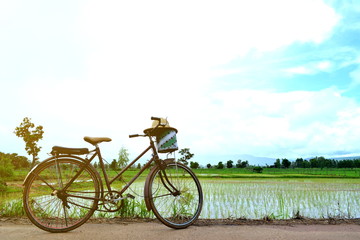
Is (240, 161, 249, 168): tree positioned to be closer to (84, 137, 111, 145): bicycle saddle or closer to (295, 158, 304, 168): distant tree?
(295, 158, 304, 168): distant tree

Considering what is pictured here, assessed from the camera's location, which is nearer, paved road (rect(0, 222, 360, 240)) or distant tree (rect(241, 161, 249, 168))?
paved road (rect(0, 222, 360, 240))

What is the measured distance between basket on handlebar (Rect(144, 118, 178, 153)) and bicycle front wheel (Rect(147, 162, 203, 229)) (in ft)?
0.80

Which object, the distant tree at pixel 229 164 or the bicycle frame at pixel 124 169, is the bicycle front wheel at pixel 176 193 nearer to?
the bicycle frame at pixel 124 169

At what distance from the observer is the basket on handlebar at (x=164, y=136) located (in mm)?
4230

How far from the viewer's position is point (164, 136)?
4.23m

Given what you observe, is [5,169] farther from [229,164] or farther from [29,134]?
Result: [229,164]

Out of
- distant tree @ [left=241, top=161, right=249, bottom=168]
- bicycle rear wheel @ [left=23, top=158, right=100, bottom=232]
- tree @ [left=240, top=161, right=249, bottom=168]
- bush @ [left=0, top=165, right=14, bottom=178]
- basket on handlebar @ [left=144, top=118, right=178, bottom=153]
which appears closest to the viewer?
bicycle rear wheel @ [left=23, top=158, right=100, bottom=232]

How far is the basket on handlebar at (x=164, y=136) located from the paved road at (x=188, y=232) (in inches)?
39.0

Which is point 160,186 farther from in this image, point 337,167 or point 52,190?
point 337,167

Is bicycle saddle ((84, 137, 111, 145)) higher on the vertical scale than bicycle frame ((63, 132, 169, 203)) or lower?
higher

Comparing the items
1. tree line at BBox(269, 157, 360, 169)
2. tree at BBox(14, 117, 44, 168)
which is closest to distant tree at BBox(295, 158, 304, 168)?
tree line at BBox(269, 157, 360, 169)

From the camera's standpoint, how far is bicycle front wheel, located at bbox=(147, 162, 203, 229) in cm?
427

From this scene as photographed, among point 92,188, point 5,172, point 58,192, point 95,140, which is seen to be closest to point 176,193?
point 92,188

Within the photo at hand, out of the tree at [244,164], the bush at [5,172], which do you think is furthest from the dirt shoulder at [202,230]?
the tree at [244,164]
